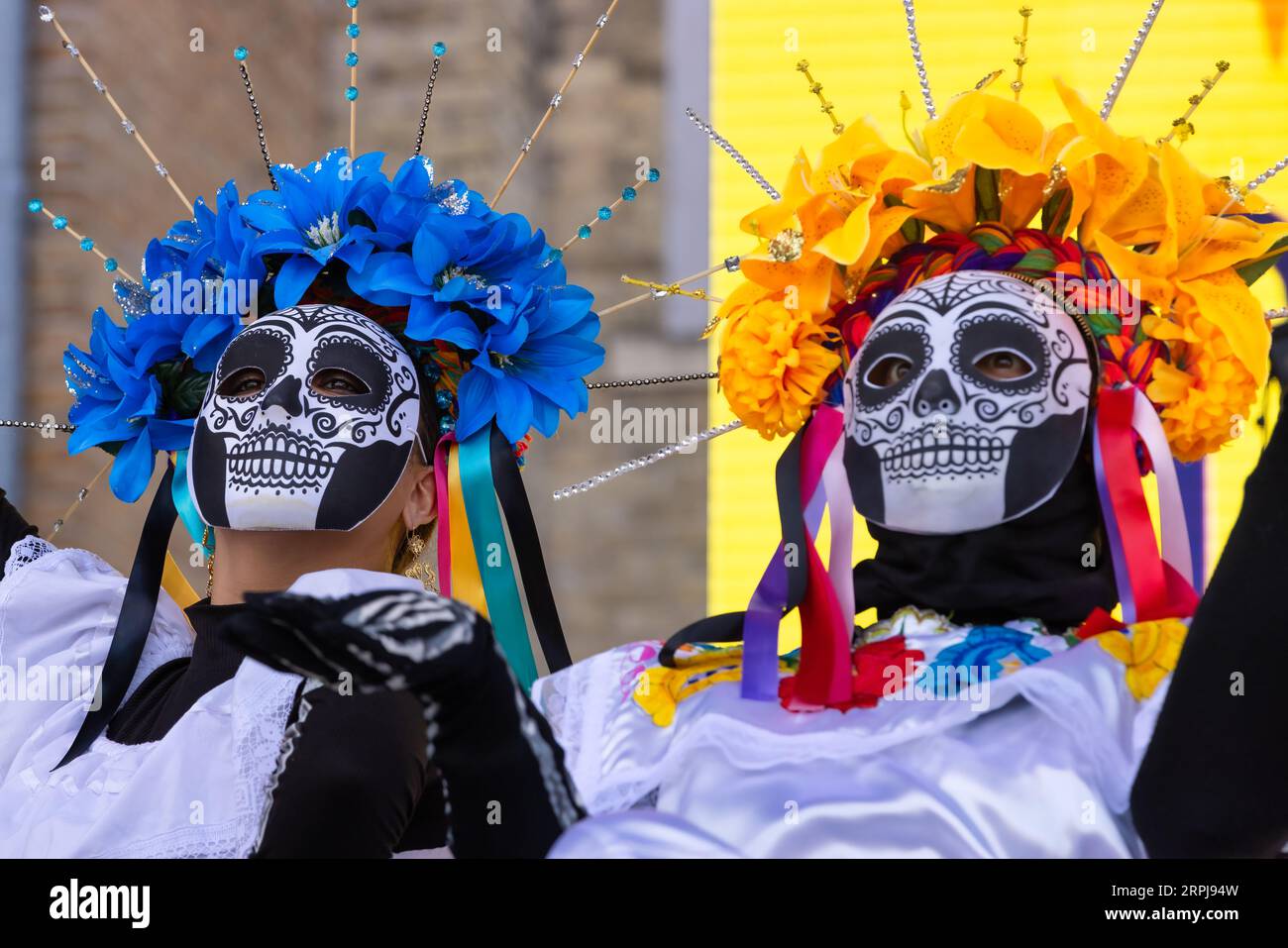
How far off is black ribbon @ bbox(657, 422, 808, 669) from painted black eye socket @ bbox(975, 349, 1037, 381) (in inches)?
12.6

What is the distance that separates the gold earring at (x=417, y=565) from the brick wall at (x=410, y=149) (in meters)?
2.05

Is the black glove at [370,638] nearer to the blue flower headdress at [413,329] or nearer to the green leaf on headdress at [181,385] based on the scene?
the blue flower headdress at [413,329]

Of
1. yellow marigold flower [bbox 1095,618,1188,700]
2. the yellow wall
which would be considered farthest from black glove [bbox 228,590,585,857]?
the yellow wall

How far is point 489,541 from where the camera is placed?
113 inches

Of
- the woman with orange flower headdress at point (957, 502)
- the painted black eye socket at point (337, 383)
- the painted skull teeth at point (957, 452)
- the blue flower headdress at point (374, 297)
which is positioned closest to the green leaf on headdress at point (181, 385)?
the blue flower headdress at point (374, 297)

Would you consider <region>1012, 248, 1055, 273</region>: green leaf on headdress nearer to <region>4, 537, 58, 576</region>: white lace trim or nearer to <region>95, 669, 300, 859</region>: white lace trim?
<region>95, 669, 300, 859</region>: white lace trim

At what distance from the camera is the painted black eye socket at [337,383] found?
2.69 metres

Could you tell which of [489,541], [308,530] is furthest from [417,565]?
[308,530]

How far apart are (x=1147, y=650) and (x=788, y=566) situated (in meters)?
0.50

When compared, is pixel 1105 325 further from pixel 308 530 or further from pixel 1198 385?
pixel 308 530

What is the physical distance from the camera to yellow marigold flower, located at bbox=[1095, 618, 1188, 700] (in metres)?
2.16

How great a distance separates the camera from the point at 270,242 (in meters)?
2.86

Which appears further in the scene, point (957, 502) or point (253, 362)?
point (253, 362)

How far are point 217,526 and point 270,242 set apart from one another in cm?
49
